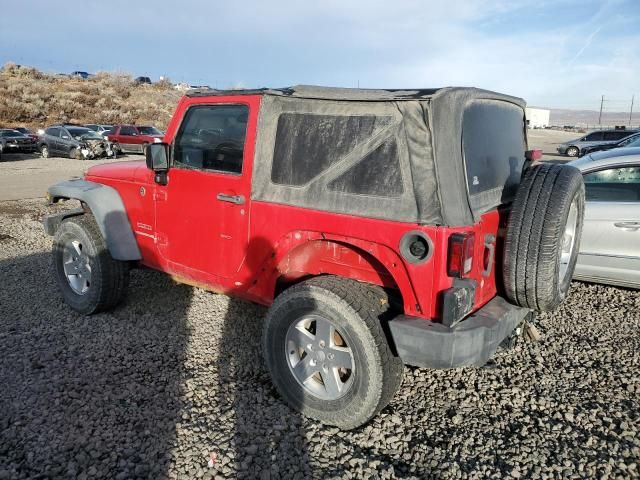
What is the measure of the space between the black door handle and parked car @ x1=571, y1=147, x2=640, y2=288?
142 inches

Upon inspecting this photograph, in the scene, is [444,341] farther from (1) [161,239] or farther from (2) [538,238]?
(1) [161,239]

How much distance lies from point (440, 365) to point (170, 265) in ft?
7.96

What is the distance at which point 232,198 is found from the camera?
11.1ft

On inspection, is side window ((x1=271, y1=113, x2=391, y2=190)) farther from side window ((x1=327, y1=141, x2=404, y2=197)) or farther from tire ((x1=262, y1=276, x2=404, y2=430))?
tire ((x1=262, y1=276, x2=404, y2=430))

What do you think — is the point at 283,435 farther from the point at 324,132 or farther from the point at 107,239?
the point at 107,239

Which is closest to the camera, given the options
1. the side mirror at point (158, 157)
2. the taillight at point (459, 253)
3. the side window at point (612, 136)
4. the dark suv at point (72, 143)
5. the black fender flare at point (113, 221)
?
the taillight at point (459, 253)

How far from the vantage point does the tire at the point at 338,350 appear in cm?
276

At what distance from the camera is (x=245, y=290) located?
3.54 meters

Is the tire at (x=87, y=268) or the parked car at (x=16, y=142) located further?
the parked car at (x=16, y=142)

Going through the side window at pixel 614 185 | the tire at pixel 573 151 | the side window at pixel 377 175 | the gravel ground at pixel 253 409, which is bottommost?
the gravel ground at pixel 253 409

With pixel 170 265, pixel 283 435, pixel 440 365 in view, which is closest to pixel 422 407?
pixel 440 365

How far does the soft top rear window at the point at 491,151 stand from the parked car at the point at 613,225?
1.77 m

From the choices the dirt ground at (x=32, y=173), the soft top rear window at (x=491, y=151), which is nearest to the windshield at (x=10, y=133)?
the dirt ground at (x=32, y=173)

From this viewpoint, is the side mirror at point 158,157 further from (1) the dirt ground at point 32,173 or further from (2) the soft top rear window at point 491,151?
(1) the dirt ground at point 32,173
